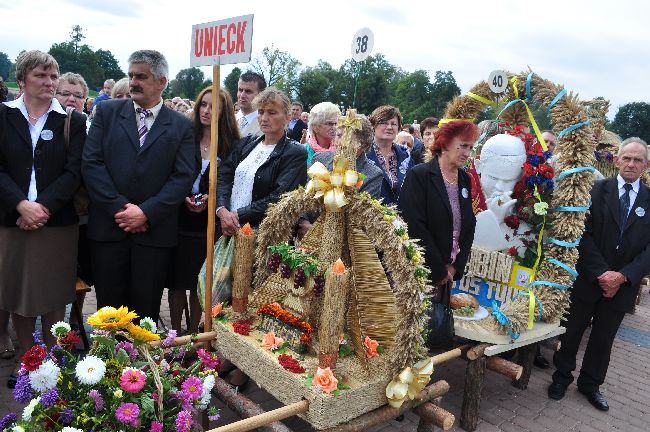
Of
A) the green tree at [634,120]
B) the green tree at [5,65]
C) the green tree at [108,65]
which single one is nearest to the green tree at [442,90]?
the green tree at [634,120]

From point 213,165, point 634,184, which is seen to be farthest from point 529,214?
point 213,165

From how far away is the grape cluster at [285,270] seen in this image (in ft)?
9.86

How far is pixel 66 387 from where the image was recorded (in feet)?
6.16

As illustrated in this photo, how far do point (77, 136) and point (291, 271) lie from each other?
6.01 feet

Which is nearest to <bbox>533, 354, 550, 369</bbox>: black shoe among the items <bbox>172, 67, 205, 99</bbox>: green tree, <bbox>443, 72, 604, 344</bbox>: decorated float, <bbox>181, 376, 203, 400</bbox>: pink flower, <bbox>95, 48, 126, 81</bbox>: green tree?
<bbox>443, 72, 604, 344</bbox>: decorated float

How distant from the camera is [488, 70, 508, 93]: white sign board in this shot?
15.0 ft

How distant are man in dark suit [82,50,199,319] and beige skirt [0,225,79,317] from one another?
32cm

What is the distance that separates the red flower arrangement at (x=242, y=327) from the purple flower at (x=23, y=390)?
1342mm

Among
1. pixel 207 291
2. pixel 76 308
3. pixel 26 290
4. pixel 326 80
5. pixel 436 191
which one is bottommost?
pixel 76 308

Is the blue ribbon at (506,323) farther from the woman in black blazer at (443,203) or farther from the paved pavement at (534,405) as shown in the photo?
the paved pavement at (534,405)

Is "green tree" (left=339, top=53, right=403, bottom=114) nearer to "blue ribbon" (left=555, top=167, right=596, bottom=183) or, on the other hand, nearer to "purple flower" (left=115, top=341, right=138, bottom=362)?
"blue ribbon" (left=555, top=167, right=596, bottom=183)

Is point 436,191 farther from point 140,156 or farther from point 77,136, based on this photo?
point 77,136

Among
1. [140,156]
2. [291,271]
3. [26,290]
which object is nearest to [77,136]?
[140,156]

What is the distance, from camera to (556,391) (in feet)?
14.8
